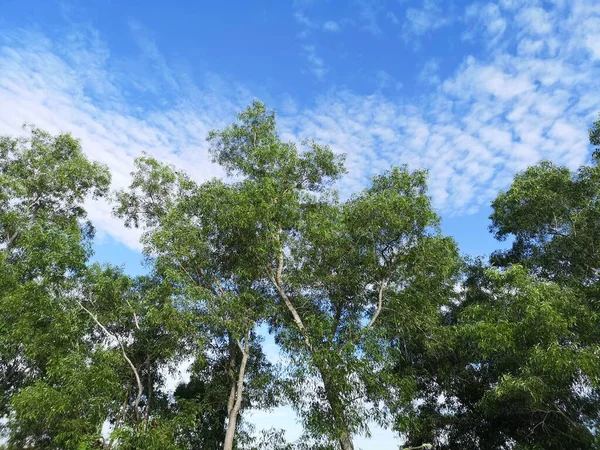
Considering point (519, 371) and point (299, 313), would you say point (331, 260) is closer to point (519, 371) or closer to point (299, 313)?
point (299, 313)

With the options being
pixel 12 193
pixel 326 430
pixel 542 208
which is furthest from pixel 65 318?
pixel 542 208

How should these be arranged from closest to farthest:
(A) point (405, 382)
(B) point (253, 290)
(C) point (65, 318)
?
(A) point (405, 382) → (C) point (65, 318) → (B) point (253, 290)

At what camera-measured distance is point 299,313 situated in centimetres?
1558

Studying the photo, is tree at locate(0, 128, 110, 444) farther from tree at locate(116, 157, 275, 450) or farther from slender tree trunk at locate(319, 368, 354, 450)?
slender tree trunk at locate(319, 368, 354, 450)

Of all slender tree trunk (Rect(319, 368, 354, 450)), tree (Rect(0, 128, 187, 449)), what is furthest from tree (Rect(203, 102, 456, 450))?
tree (Rect(0, 128, 187, 449))

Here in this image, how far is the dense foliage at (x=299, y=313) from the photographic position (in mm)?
12125

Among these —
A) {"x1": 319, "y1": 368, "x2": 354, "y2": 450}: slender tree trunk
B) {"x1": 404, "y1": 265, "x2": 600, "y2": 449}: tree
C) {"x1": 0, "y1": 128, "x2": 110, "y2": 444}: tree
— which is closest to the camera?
{"x1": 404, "y1": 265, "x2": 600, "y2": 449}: tree

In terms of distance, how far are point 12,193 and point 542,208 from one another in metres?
21.1

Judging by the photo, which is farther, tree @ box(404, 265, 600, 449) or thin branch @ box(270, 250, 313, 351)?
thin branch @ box(270, 250, 313, 351)

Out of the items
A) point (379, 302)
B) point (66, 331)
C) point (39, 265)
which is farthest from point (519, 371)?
point (39, 265)

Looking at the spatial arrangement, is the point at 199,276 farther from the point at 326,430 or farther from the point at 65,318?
the point at 326,430

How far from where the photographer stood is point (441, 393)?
17.6 metres

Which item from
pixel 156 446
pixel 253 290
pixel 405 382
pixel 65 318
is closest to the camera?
pixel 156 446

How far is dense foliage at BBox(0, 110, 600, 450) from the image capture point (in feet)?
39.8
